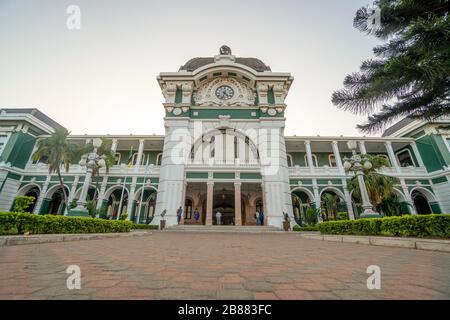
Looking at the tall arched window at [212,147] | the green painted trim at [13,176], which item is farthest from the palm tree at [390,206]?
the green painted trim at [13,176]

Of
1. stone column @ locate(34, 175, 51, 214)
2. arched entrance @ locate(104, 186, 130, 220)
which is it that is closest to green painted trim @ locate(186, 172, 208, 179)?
arched entrance @ locate(104, 186, 130, 220)

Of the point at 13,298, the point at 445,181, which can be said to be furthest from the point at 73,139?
the point at 445,181

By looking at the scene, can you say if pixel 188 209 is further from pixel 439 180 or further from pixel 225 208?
pixel 439 180

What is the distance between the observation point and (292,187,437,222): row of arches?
64.2 feet

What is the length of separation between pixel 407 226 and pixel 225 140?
16.9 metres

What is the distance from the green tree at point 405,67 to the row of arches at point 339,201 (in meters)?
14.0

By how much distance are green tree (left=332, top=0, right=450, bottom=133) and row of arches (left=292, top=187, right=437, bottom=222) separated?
45.9ft

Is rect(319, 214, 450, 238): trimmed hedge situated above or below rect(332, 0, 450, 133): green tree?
below

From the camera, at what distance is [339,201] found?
71.2 feet

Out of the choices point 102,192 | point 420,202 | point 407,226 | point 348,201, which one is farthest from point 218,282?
point 420,202

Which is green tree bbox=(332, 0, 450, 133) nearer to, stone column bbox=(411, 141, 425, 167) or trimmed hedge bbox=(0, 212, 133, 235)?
trimmed hedge bbox=(0, 212, 133, 235)

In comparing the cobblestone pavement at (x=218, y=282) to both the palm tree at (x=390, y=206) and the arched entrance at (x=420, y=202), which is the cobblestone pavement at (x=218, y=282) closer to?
the palm tree at (x=390, y=206)

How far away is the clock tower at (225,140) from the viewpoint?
18656mm
